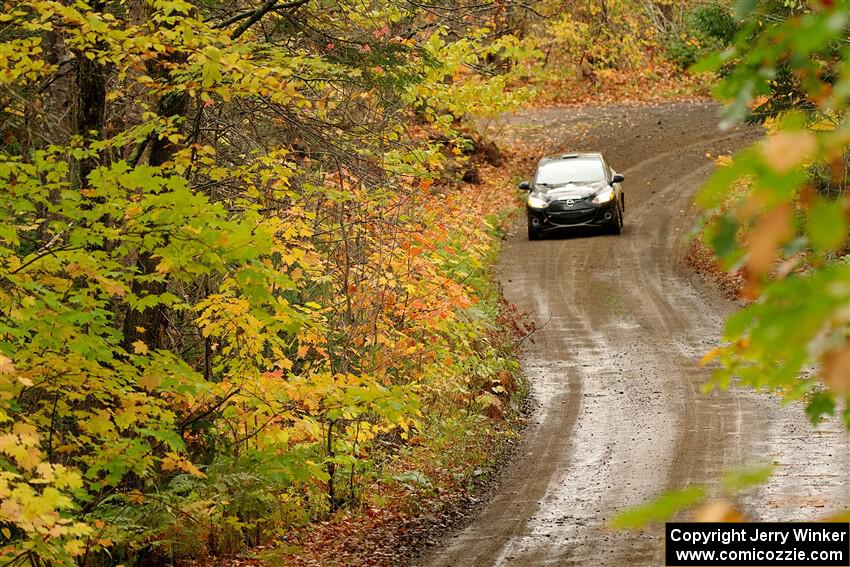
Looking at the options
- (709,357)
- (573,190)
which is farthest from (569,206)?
(709,357)

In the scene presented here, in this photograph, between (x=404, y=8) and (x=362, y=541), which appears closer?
(x=362, y=541)

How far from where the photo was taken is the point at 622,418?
14.2 m

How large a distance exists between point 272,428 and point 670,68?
3813cm

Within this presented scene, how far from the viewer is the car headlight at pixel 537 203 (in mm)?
25469

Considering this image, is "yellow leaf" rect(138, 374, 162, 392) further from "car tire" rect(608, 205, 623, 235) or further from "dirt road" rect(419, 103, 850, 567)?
"car tire" rect(608, 205, 623, 235)

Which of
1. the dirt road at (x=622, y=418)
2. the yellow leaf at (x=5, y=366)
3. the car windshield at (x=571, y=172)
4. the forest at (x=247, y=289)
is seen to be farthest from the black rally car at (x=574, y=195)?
the yellow leaf at (x=5, y=366)

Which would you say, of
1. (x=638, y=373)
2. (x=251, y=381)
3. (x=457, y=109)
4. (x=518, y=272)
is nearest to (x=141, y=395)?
(x=251, y=381)

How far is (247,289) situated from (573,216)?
61.2 ft

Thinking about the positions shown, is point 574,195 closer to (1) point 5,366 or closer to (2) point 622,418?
(2) point 622,418

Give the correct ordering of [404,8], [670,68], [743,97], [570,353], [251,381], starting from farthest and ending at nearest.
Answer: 1. [670,68]
2. [570,353]
3. [404,8]
4. [251,381]
5. [743,97]

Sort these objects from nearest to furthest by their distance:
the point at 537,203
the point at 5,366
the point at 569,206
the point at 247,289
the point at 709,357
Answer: the point at 709,357 → the point at 5,366 → the point at 247,289 → the point at 569,206 → the point at 537,203

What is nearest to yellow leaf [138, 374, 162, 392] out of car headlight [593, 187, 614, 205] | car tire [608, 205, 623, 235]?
car headlight [593, 187, 614, 205]

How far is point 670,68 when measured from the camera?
43.4 m

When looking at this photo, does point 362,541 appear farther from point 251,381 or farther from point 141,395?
point 141,395
